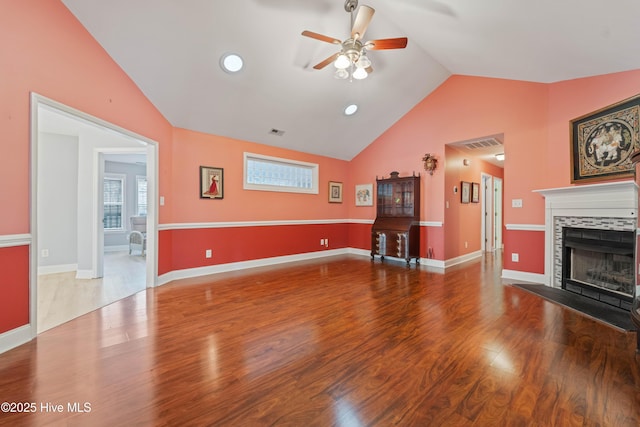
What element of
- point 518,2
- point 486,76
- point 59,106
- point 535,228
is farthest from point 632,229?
point 59,106

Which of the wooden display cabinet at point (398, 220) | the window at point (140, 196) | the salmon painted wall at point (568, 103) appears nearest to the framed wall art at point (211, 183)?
the wooden display cabinet at point (398, 220)

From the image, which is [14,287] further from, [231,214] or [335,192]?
[335,192]

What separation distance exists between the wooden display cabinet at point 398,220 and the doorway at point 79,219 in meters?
4.02

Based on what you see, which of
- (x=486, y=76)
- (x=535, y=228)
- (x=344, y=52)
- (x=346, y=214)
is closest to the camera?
(x=344, y=52)

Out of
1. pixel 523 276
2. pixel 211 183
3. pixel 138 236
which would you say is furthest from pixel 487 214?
pixel 138 236

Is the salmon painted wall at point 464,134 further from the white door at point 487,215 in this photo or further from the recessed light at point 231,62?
the recessed light at point 231,62

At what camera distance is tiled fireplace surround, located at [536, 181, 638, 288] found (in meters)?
2.78

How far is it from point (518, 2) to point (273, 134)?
145 inches

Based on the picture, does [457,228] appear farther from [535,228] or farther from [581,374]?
[581,374]

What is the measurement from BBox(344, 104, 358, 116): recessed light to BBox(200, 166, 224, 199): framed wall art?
2500 millimetres

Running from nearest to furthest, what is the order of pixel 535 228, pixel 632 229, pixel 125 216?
pixel 632 229, pixel 535 228, pixel 125 216

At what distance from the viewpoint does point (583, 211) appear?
10.5 feet

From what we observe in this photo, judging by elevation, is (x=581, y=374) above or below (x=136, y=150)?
below

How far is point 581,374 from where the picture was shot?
1724mm
